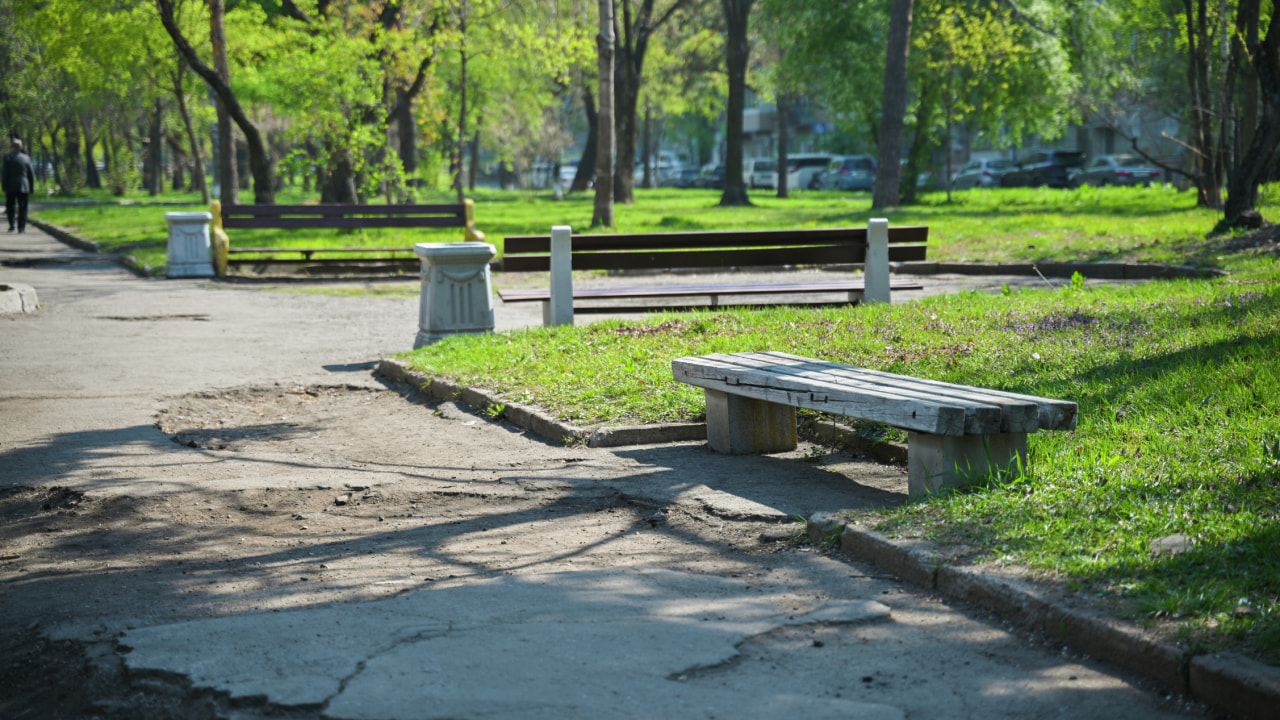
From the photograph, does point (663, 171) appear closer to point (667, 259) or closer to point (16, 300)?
point (16, 300)

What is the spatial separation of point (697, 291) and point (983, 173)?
39.1m

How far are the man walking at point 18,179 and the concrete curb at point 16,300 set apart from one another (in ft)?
42.2

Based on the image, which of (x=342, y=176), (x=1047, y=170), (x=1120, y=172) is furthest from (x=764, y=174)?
(x=342, y=176)

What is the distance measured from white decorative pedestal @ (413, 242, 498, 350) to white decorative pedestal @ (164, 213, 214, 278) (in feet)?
27.6

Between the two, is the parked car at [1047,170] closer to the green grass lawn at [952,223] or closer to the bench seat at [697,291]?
the green grass lawn at [952,223]

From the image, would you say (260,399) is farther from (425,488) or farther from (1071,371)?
(1071,371)

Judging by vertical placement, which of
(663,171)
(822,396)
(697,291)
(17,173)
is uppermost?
(663,171)

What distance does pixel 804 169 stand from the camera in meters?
53.8

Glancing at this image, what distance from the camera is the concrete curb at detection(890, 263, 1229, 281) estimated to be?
1293 centimetres

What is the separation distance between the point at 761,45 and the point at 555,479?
50.1 meters

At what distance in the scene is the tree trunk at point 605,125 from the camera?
21.3 metres

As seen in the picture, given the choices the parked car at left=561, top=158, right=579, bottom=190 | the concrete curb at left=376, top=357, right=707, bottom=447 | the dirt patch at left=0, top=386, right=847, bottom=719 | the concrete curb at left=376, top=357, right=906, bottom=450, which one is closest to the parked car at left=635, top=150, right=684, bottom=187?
the parked car at left=561, top=158, right=579, bottom=190

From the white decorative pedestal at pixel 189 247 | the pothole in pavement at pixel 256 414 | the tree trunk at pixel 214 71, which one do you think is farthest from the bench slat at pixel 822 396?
the tree trunk at pixel 214 71

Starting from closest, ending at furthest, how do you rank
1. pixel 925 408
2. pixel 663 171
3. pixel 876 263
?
pixel 925 408 → pixel 876 263 → pixel 663 171
